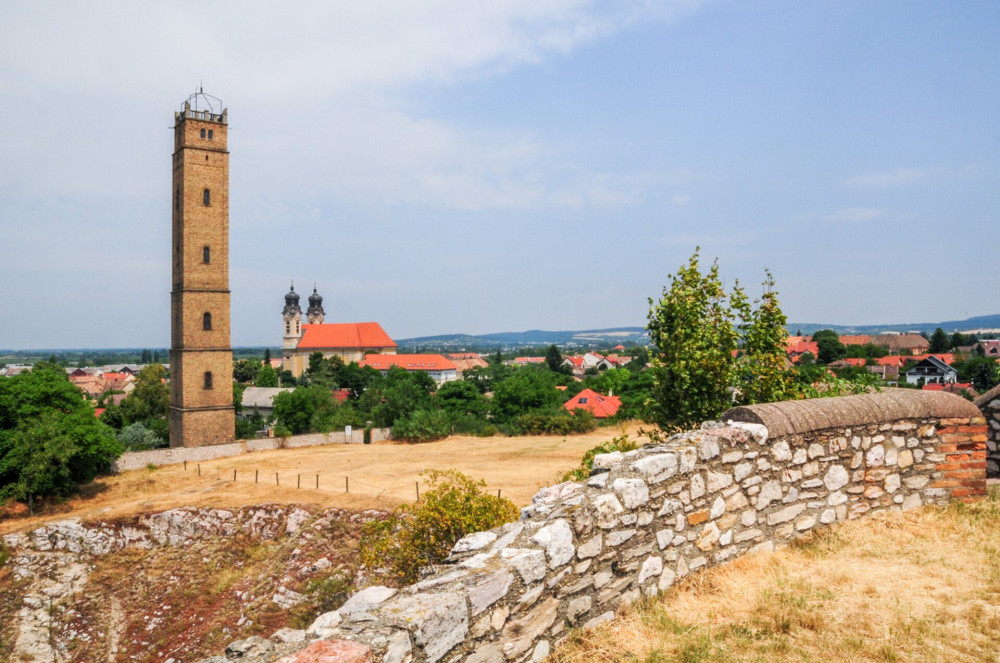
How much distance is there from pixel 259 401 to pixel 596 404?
42673 mm

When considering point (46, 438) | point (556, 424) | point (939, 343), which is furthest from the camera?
point (939, 343)

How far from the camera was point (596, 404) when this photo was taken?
5009 cm

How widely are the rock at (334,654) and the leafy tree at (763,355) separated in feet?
23.9

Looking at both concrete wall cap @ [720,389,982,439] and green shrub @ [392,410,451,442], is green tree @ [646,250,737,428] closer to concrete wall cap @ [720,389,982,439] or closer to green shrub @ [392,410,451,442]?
concrete wall cap @ [720,389,982,439]

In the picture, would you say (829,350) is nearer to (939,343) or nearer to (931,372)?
(939,343)

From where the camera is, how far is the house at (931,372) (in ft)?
209

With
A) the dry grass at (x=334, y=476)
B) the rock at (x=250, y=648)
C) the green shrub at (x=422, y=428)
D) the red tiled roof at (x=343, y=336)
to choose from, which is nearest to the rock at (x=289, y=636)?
the rock at (x=250, y=648)

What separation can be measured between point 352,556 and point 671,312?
11.8 metres

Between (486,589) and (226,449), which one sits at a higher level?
(486,589)

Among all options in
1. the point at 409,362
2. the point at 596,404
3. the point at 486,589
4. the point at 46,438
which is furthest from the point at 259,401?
the point at 486,589

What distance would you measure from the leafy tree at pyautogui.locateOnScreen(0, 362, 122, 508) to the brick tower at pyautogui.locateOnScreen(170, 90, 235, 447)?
9269mm

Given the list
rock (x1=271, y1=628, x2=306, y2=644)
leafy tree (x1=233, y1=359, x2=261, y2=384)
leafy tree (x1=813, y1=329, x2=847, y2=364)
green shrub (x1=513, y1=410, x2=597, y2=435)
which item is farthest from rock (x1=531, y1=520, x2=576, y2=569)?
leafy tree (x1=233, y1=359, x2=261, y2=384)

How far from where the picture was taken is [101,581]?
18.0 m

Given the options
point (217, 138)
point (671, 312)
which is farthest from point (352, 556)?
point (217, 138)
